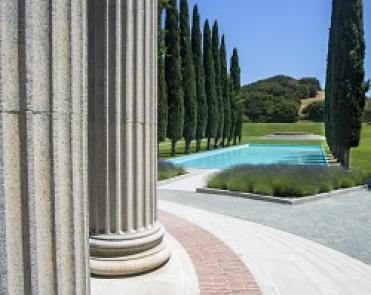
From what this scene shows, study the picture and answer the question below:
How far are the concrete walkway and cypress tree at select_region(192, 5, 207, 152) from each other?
84.2ft

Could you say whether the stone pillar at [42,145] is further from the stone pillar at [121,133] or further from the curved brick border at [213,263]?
the curved brick border at [213,263]

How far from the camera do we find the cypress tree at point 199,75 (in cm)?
3369

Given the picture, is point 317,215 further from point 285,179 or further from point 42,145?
point 42,145

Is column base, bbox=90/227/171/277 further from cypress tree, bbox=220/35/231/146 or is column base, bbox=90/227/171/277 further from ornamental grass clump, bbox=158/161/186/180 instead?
cypress tree, bbox=220/35/231/146

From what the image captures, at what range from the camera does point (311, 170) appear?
1452 centimetres

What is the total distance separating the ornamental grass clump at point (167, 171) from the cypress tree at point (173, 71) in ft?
37.3

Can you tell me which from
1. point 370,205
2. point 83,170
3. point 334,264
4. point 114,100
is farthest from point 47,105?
point 370,205

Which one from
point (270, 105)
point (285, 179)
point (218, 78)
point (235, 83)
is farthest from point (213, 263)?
point (270, 105)

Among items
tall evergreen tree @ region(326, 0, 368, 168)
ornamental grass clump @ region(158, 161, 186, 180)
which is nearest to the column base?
ornamental grass clump @ region(158, 161, 186, 180)

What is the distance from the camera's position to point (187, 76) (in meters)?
31.8

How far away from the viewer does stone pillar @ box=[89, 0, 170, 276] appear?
4.39 meters

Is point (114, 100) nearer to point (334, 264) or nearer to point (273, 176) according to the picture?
point (334, 264)

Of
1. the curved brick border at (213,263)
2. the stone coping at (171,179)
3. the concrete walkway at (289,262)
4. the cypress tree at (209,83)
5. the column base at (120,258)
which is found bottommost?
the stone coping at (171,179)

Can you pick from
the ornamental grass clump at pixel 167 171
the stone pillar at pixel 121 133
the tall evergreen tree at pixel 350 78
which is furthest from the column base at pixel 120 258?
the tall evergreen tree at pixel 350 78
